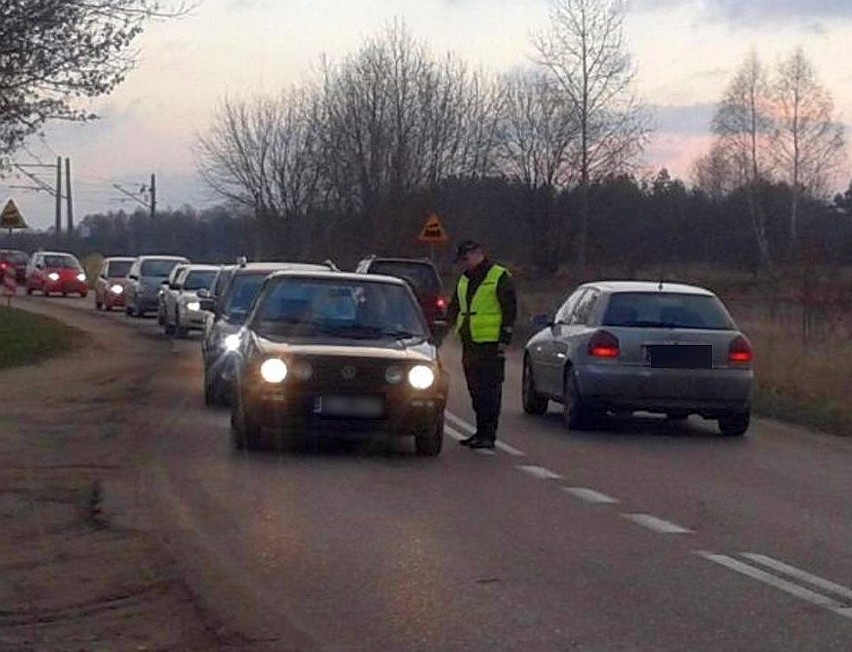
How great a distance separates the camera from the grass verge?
29984mm

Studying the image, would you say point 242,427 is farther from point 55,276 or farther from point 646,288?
point 55,276

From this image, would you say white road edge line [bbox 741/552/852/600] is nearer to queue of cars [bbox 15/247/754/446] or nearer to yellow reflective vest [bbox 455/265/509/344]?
queue of cars [bbox 15/247/754/446]

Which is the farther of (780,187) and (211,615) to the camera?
(780,187)

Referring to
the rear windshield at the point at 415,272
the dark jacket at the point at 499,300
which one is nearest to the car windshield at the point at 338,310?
the dark jacket at the point at 499,300

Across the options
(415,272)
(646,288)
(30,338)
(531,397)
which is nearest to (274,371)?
(646,288)

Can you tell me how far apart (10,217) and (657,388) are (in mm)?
32190

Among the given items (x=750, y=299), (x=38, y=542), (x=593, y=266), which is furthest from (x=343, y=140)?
(x=38, y=542)

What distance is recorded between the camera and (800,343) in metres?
29.2

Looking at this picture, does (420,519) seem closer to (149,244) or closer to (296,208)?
(296,208)

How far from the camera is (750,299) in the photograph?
152 ft

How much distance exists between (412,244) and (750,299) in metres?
12.5

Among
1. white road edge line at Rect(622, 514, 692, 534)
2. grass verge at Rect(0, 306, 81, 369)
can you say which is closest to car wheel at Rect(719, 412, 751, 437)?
white road edge line at Rect(622, 514, 692, 534)

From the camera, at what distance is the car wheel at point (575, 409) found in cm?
1900

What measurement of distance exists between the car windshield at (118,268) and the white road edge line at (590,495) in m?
41.3
